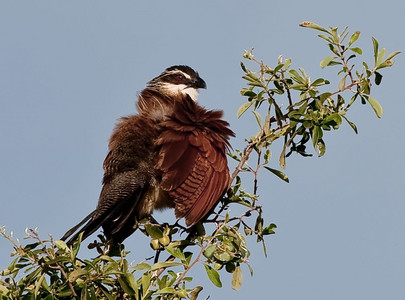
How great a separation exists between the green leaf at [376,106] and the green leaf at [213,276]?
1.07 metres

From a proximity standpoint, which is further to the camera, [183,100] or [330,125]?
[183,100]

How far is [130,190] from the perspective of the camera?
12.7 ft

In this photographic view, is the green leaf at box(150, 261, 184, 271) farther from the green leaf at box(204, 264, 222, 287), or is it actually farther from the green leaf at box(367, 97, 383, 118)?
the green leaf at box(367, 97, 383, 118)

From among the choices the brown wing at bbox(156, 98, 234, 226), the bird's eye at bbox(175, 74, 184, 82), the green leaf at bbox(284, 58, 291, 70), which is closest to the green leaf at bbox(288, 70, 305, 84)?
the green leaf at bbox(284, 58, 291, 70)

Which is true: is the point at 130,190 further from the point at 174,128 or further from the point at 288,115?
the point at 288,115

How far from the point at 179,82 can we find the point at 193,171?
1443 mm

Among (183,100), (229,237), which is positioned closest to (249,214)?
(229,237)

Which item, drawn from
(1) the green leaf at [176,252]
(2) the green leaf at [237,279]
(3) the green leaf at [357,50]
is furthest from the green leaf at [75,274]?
(3) the green leaf at [357,50]

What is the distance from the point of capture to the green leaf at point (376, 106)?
3.19m

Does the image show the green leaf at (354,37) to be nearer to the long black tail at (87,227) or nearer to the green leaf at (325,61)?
the green leaf at (325,61)

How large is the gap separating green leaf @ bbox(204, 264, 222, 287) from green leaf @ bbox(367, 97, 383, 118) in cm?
107

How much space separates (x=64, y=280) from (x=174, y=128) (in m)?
1.47

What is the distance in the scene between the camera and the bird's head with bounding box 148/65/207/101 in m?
5.15

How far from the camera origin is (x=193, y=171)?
394 centimetres
